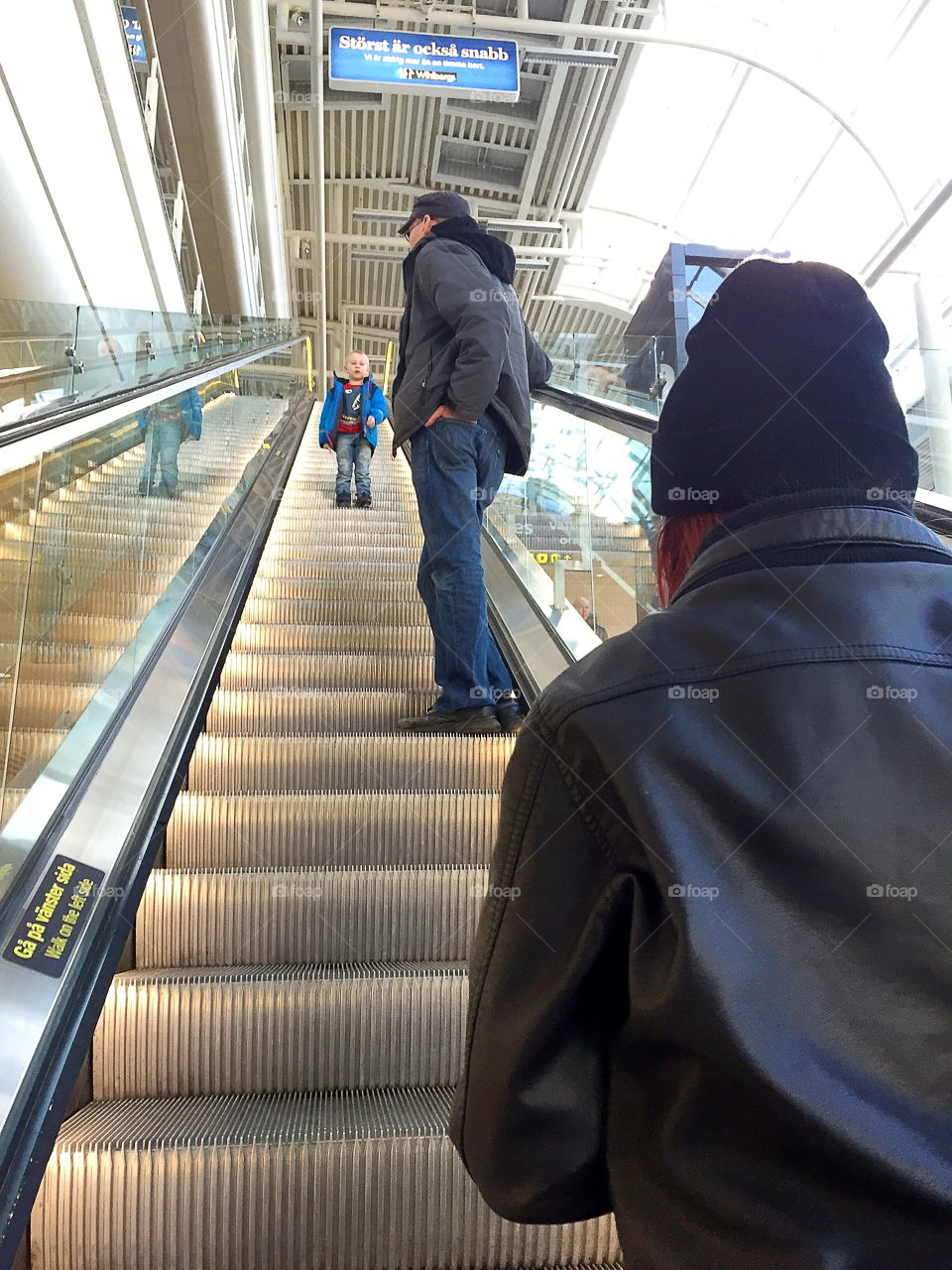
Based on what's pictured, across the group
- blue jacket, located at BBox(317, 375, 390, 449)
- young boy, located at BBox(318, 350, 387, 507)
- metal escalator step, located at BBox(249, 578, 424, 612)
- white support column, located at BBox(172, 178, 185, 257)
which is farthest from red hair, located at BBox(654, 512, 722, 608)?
white support column, located at BBox(172, 178, 185, 257)

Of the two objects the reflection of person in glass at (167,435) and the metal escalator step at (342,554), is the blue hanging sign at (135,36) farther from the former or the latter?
the reflection of person in glass at (167,435)

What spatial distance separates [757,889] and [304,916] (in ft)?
5.52

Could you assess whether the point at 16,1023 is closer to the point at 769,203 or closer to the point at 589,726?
the point at 589,726

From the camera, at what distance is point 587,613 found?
361 cm

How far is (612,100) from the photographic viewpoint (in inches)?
504

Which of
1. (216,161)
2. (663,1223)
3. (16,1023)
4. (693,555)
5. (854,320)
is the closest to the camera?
(663,1223)

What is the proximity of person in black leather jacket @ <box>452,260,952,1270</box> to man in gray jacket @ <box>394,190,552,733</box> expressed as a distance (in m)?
2.30

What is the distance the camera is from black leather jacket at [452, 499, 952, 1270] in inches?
28.1

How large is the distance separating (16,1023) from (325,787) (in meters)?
1.42

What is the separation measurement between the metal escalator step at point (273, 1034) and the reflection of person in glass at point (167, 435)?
2.15 m

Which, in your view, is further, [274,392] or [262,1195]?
[274,392]

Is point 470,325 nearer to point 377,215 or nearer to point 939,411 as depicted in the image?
point 939,411

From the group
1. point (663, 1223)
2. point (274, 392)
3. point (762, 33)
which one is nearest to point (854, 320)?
point (663, 1223)

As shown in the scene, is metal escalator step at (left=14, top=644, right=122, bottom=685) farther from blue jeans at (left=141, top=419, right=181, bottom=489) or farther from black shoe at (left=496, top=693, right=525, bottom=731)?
black shoe at (left=496, top=693, right=525, bottom=731)
